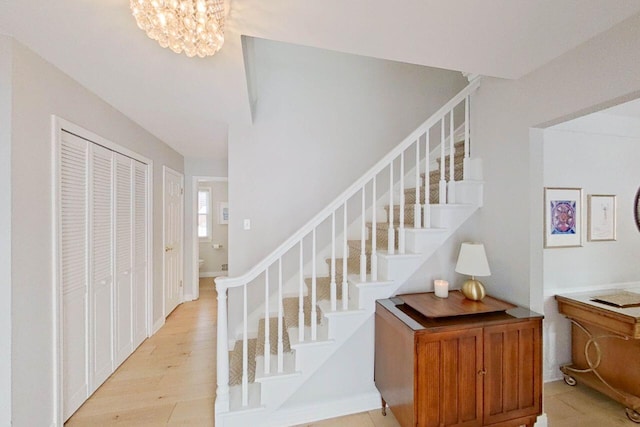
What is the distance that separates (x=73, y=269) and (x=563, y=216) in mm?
3833

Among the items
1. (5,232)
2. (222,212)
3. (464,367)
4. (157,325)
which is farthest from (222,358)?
(222,212)

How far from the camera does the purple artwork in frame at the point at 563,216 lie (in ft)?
7.25

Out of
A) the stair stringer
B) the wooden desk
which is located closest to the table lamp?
the stair stringer

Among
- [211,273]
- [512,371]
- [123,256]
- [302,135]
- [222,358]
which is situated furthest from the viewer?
[211,273]

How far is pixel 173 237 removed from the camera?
373cm

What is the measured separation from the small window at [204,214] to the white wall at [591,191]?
5.61 meters

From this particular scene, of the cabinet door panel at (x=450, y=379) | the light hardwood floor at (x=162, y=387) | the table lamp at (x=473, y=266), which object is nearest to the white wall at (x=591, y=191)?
the table lamp at (x=473, y=266)

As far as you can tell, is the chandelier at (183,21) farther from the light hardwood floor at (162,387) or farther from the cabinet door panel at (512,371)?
the light hardwood floor at (162,387)

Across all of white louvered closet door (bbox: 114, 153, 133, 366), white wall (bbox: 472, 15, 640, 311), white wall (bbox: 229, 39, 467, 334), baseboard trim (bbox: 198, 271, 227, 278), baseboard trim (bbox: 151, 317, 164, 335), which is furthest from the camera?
baseboard trim (bbox: 198, 271, 227, 278)

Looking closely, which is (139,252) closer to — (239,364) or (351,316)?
(239,364)

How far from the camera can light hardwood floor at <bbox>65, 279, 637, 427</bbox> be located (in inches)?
70.7

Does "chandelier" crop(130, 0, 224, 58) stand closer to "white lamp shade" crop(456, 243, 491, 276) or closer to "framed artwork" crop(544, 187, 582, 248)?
"white lamp shade" crop(456, 243, 491, 276)

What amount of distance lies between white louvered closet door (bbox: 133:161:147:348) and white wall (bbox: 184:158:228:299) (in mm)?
1273

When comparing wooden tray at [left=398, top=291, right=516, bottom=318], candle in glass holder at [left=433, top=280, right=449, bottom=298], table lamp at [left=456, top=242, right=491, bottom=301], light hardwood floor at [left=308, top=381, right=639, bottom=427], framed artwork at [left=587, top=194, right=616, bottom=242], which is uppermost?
framed artwork at [left=587, top=194, right=616, bottom=242]
